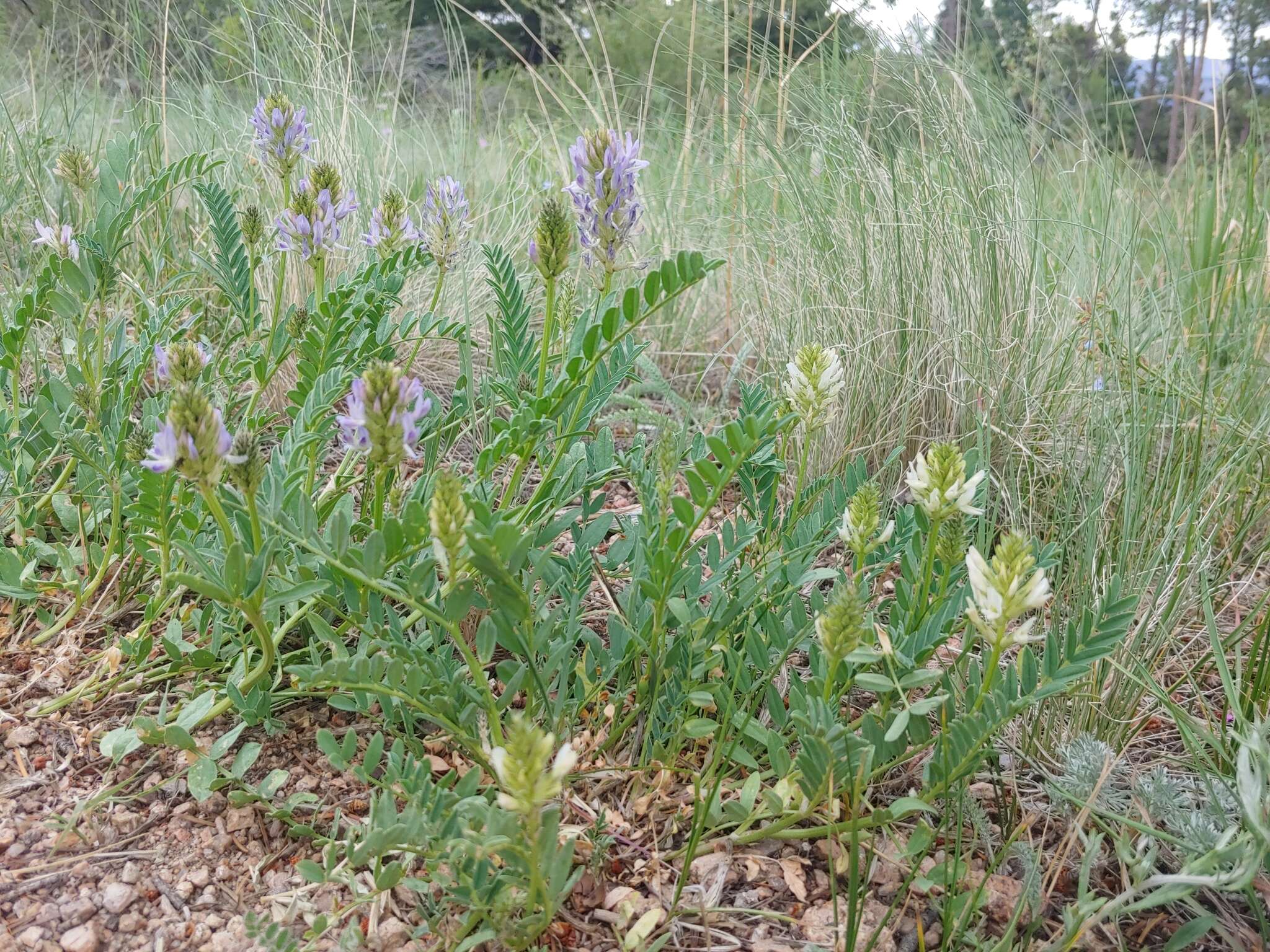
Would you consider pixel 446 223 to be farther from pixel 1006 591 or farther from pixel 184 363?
pixel 1006 591

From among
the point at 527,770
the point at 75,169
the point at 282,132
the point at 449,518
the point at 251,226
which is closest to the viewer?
the point at 527,770

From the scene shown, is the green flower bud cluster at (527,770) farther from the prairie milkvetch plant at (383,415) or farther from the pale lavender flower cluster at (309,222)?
the pale lavender flower cluster at (309,222)

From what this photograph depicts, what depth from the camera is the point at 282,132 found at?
5.77ft

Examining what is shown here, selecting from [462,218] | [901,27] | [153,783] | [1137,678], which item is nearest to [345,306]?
[462,218]

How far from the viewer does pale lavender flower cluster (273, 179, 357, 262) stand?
63.8 inches

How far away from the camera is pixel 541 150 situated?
161 inches

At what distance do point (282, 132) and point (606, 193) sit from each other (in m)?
0.76

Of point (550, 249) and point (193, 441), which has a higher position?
point (550, 249)

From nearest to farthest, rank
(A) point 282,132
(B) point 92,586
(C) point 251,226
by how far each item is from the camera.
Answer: (B) point 92,586 < (C) point 251,226 < (A) point 282,132

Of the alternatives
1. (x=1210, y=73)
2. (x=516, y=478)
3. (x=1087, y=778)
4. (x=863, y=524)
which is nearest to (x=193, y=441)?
(x=516, y=478)

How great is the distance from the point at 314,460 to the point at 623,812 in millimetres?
672

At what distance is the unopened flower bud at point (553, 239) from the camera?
1.29m

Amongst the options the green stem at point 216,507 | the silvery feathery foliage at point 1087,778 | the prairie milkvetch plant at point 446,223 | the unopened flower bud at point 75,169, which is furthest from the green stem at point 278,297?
the silvery feathery foliage at point 1087,778

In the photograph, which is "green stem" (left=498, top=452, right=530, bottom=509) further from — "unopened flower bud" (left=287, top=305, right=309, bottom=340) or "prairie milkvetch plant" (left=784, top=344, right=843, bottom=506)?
"unopened flower bud" (left=287, top=305, right=309, bottom=340)
